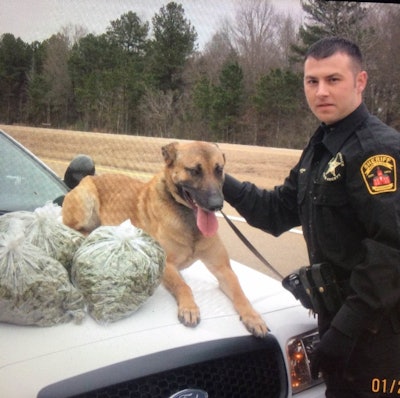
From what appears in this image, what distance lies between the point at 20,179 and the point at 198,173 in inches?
22.9

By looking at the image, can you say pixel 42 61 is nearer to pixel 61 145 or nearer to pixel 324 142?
pixel 61 145

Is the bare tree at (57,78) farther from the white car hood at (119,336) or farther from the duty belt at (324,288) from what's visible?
the duty belt at (324,288)

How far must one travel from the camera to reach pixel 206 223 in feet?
5.78

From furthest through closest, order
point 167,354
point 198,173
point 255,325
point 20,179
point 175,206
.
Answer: point 175,206 → point 198,173 → point 20,179 → point 255,325 → point 167,354

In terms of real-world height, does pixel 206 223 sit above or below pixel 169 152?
below

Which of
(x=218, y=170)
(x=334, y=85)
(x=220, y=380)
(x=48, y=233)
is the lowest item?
(x=220, y=380)

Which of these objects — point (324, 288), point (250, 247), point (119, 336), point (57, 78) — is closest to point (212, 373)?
point (119, 336)

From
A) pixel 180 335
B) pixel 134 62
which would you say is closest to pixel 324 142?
pixel 134 62

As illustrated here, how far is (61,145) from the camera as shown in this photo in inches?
61.4

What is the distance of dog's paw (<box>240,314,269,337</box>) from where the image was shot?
150cm

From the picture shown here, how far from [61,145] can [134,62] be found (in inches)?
13.2

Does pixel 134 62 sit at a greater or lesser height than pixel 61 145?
greater

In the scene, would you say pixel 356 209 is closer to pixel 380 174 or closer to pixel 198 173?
pixel 380 174

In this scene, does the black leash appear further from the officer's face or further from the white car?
the officer's face
